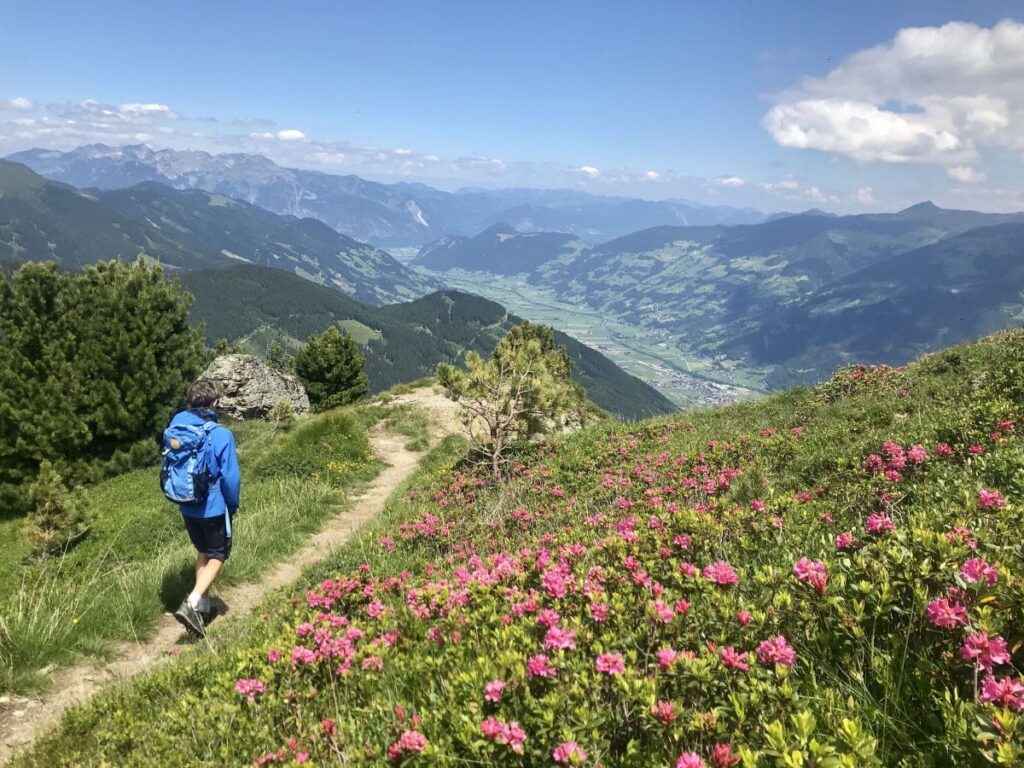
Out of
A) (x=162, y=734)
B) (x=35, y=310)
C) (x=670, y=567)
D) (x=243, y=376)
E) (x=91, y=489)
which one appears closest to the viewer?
(x=162, y=734)

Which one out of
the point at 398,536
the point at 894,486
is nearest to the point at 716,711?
the point at 894,486

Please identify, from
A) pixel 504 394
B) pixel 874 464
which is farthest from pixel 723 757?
pixel 504 394

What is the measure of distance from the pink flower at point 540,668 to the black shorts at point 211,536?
248 inches

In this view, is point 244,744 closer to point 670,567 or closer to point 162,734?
point 162,734

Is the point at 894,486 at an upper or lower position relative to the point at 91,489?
upper

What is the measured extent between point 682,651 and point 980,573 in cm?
134

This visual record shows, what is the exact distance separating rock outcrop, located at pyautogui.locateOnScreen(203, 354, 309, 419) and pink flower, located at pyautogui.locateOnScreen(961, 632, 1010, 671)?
114 ft

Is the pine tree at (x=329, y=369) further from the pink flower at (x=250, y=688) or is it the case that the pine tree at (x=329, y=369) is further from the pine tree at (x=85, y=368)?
the pink flower at (x=250, y=688)

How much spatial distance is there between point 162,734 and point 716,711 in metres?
3.81

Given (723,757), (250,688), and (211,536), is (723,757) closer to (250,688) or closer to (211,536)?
(250,688)

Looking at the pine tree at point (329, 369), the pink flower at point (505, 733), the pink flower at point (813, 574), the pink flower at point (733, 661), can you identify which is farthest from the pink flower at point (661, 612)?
the pine tree at point (329, 369)

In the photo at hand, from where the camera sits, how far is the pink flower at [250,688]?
3.65m

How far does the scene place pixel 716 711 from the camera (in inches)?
85.5

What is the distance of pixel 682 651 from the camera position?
8.87 ft
